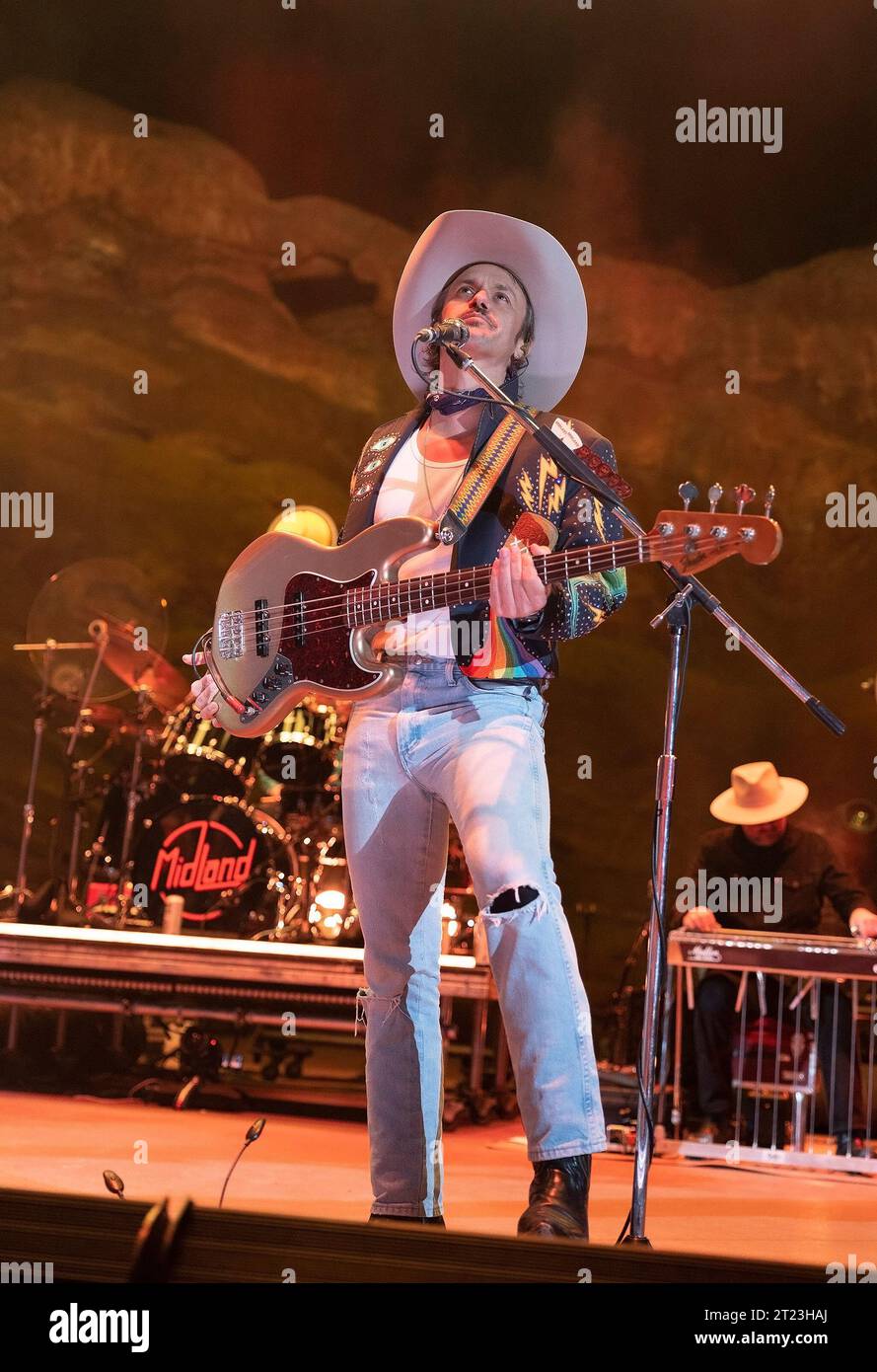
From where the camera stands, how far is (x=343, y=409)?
406 inches

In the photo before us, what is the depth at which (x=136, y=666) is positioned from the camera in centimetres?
789

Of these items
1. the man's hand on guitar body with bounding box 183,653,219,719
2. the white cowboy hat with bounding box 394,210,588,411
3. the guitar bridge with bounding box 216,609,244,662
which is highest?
the white cowboy hat with bounding box 394,210,588,411

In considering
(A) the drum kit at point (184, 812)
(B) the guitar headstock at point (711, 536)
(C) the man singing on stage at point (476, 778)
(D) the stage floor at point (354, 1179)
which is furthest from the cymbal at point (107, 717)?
(B) the guitar headstock at point (711, 536)

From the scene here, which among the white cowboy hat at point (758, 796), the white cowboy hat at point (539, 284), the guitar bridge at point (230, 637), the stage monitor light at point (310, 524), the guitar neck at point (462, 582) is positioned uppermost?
the stage monitor light at point (310, 524)

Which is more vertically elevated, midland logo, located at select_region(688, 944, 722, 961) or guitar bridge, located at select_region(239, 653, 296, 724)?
guitar bridge, located at select_region(239, 653, 296, 724)

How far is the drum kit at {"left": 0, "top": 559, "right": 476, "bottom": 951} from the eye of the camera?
7.28m

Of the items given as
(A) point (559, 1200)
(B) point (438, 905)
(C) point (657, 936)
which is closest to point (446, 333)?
(B) point (438, 905)

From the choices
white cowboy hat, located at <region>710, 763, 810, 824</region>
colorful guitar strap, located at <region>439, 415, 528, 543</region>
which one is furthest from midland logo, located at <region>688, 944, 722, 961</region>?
colorful guitar strap, located at <region>439, 415, 528, 543</region>

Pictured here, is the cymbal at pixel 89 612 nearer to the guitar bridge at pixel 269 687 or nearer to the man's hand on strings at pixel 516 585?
the guitar bridge at pixel 269 687

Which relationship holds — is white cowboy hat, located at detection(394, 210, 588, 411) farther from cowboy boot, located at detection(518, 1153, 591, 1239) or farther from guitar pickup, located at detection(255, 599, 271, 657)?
cowboy boot, located at detection(518, 1153, 591, 1239)

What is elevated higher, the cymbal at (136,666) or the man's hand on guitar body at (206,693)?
the cymbal at (136,666)

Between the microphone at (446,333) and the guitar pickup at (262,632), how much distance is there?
27.6 inches

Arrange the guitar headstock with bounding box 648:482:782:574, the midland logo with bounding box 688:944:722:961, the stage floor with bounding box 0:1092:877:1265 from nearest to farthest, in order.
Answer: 1. the guitar headstock with bounding box 648:482:782:574
2. the stage floor with bounding box 0:1092:877:1265
3. the midland logo with bounding box 688:944:722:961

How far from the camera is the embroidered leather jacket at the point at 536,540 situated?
2775mm
